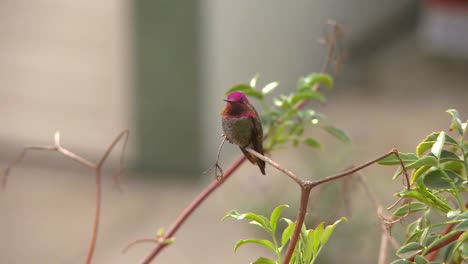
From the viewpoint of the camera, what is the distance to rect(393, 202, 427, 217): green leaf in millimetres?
667

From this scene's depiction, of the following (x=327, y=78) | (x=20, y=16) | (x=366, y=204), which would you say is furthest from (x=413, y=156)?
(x=20, y=16)

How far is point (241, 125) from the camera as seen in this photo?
659 mm

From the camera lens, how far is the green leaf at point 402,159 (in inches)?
24.7

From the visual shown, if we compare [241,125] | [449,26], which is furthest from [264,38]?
[241,125]

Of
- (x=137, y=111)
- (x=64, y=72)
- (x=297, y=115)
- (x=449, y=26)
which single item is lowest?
(x=137, y=111)

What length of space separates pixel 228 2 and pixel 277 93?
93 centimetres

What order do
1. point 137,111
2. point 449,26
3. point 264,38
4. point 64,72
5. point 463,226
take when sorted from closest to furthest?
point 463,226 → point 137,111 → point 64,72 → point 264,38 → point 449,26

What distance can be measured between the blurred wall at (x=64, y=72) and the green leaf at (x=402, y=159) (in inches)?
168

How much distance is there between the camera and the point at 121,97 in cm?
488

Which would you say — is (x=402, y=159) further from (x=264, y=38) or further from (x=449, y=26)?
(x=449, y=26)

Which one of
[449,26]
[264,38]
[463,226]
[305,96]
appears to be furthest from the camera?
[449,26]

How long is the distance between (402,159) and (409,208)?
2.0 inches

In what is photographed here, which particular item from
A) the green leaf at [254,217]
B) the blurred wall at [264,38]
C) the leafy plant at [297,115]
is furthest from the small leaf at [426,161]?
the blurred wall at [264,38]

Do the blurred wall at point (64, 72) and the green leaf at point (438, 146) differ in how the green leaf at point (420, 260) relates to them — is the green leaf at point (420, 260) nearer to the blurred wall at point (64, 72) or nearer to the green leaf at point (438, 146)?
the green leaf at point (438, 146)
